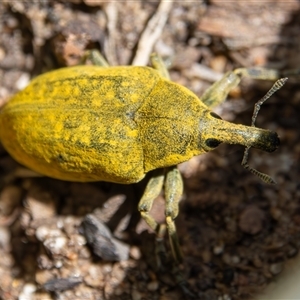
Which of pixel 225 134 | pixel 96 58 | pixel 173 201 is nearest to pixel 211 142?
pixel 225 134

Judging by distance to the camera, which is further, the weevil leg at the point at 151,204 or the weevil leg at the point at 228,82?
the weevil leg at the point at 228,82

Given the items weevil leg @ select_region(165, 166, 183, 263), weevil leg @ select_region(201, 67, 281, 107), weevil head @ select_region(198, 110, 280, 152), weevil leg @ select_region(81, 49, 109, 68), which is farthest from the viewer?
weevil leg @ select_region(81, 49, 109, 68)

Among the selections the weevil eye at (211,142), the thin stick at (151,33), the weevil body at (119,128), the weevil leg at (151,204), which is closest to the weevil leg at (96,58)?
the thin stick at (151,33)

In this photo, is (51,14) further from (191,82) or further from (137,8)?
(191,82)

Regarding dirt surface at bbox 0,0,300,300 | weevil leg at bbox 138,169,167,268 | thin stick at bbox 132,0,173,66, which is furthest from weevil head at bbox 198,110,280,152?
thin stick at bbox 132,0,173,66

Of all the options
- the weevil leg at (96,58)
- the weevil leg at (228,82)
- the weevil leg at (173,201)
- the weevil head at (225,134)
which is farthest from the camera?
the weevil leg at (96,58)

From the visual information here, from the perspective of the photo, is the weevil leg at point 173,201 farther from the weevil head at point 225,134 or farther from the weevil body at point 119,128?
the weevil head at point 225,134

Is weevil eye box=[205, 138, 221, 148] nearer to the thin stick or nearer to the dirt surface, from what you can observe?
the dirt surface
